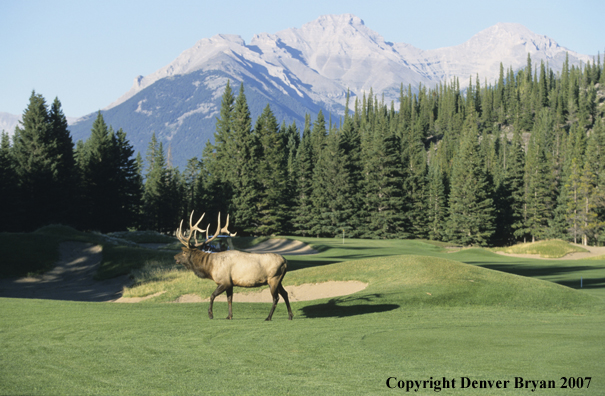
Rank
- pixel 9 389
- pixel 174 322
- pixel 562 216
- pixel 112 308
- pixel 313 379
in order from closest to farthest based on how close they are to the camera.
Result: pixel 9 389, pixel 313 379, pixel 174 322, pixel 112 308, pixel 562 216

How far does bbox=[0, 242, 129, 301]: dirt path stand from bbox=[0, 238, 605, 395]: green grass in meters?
8.79

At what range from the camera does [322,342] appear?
1051 centimetres

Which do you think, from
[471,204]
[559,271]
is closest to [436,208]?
[471,204]

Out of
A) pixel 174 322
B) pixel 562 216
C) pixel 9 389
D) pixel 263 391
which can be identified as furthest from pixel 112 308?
pixel 562 216

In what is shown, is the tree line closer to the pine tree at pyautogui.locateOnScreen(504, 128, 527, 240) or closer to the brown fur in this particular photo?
the pine tree at pyautogui.locateOnScreen(504, 128, 527, 240)

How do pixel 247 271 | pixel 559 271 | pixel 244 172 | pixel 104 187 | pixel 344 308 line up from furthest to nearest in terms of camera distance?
pixel 244 172 → pixel 104 187 → pixel 559 271 → pixel 344 308 → pixel 247 271

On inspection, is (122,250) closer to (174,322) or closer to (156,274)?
(156,274)

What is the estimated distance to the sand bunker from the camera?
20.3 metres

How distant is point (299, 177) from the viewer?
82.4 m

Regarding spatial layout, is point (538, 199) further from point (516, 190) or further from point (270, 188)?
point (270, 188)

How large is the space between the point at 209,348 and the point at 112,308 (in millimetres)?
7996

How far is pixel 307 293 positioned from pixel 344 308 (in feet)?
14.2

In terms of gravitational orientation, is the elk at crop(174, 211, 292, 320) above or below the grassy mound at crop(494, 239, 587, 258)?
above

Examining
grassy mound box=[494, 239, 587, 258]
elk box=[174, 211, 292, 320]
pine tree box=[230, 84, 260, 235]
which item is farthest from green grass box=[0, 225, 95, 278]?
grassy mound box=[494, 239, 587, 258]
